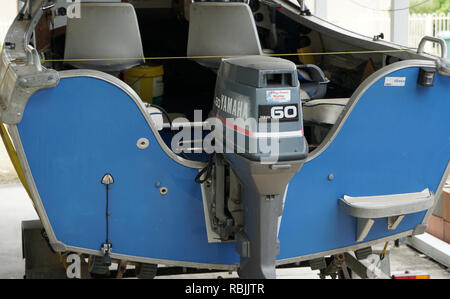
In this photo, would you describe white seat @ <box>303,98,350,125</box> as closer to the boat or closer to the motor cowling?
the boat

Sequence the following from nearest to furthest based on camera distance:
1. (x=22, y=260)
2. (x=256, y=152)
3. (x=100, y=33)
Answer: (x=256, y=152), (x=100, y=33), (x=22, y=260)

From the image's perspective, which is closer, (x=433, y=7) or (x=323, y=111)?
(x=323, y=111)

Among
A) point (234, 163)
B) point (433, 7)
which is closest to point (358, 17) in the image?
point (433, 7)

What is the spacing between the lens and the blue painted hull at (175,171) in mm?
2483

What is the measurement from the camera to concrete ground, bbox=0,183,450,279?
426cm

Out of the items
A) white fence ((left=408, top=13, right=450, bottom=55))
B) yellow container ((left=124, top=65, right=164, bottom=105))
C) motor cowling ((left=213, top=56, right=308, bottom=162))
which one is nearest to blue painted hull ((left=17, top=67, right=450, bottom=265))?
motor cowling ((left=213, top=56, right=308, bottom=162))

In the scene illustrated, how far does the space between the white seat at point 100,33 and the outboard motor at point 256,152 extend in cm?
104

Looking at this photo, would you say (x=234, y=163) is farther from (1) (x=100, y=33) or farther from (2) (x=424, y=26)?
(2) (x=424, y=26)

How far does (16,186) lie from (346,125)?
4269mm

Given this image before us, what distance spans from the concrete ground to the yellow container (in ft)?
3.68

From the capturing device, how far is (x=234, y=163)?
2.46 m

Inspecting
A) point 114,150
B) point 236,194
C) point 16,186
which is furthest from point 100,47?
point 16,186

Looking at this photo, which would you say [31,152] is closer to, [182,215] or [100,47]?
[182,215]

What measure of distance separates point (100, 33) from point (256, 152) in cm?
Answer: 152
